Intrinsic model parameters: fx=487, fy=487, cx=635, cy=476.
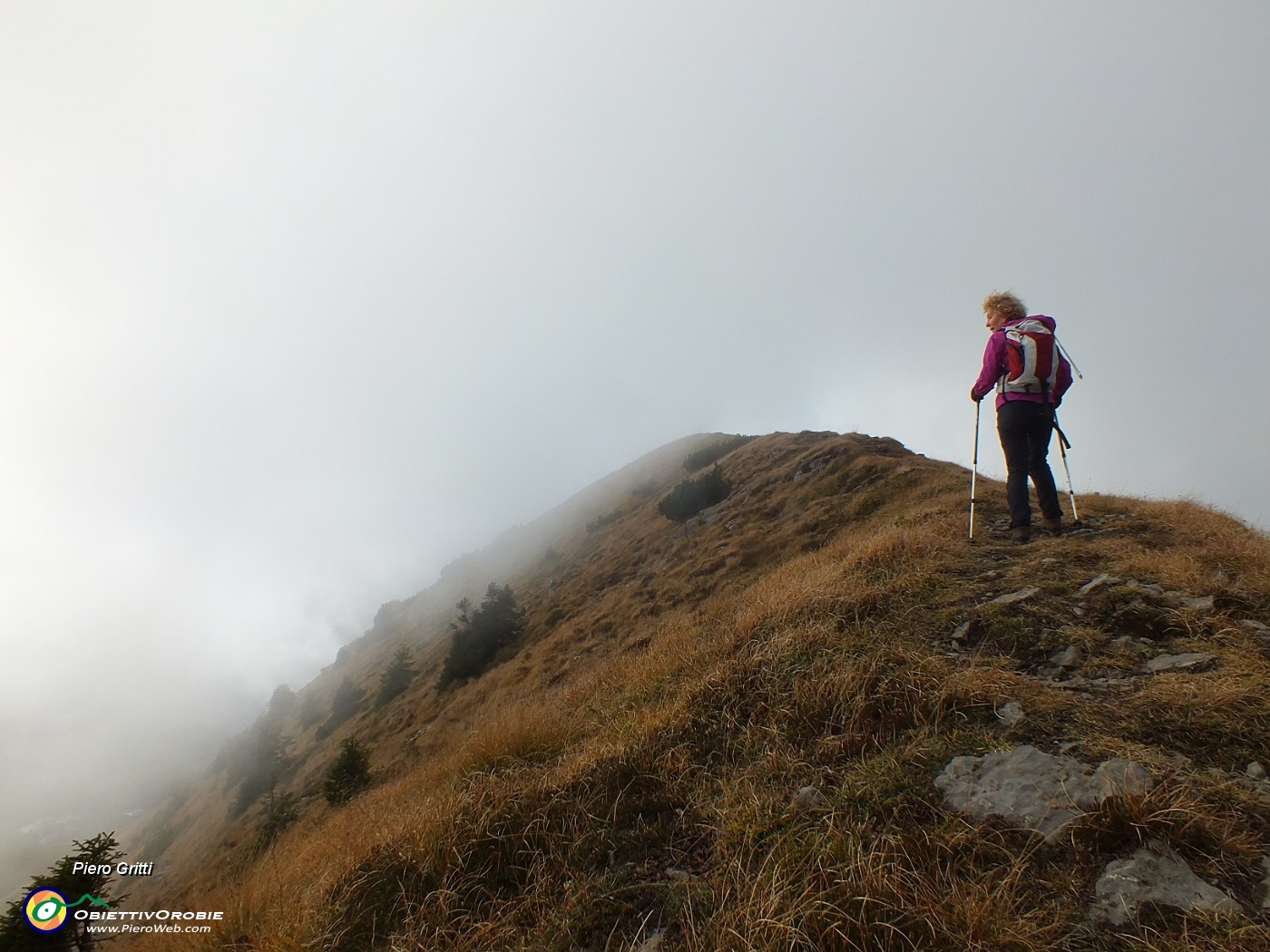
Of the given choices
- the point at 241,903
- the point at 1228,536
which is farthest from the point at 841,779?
the point at 1228,536

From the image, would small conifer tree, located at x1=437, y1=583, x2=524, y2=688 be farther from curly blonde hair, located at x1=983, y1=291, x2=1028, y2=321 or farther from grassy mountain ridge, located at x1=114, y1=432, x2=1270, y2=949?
curly blonde hair, located at x1=983, y1=291, x2=1028, y2=321

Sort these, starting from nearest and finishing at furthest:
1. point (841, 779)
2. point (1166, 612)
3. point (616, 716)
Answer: point (841, 779) < point (1166, 612) < point (616, 716)

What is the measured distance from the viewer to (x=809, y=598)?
577cm

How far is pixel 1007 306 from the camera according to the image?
7148 millimetres

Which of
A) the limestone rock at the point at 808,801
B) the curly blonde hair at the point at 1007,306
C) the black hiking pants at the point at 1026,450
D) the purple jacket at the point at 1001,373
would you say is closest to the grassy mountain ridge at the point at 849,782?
the limestone rock at the point at 808,801

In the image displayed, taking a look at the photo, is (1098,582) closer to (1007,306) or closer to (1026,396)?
(1026,396)

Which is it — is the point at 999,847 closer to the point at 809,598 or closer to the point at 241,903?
the point at 809,598

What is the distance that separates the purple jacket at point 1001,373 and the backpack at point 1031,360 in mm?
61

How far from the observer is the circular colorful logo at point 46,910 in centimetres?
506

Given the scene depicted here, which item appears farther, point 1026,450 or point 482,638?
point 482,638

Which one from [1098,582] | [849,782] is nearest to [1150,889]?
[849,782]

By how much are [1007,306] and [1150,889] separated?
7350 mm

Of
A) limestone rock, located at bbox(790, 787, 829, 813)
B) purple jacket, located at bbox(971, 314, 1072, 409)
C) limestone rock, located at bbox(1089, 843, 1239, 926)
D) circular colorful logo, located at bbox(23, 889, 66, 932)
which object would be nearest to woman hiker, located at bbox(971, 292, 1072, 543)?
purple jacket, located at bbox(971, 314, 1072, 409)

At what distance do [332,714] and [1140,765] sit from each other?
131ft
